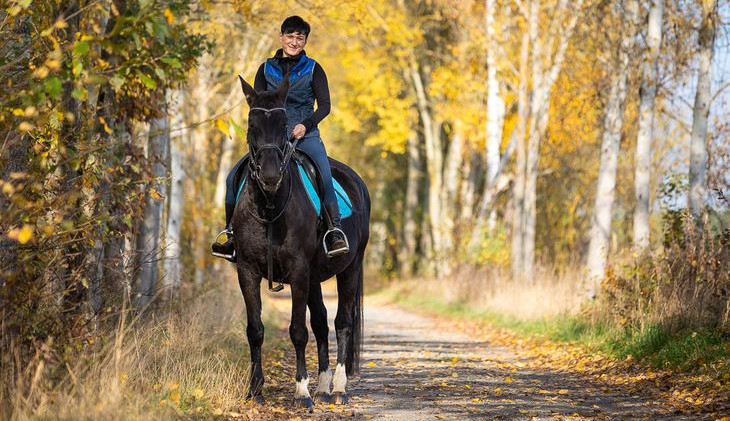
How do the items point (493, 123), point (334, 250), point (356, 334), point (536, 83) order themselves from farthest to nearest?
1. point (493, 123)
2. point (536, 83)
3. point (356, 334)
4. point (334, 250)

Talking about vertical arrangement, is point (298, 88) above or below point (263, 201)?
above

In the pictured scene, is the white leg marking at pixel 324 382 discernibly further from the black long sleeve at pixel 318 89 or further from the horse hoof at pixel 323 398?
the black long sleeve at pixel 318 89

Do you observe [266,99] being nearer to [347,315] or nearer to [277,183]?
[277,183]

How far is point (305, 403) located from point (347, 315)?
1.56m

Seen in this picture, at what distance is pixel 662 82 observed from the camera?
691 inches

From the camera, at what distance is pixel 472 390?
10055mm

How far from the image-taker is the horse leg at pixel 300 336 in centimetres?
885

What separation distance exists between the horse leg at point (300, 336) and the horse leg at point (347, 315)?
2.22 feet

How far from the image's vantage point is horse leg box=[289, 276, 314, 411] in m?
8.85

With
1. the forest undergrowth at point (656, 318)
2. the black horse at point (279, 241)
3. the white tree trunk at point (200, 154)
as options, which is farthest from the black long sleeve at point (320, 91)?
the white tree trunk at point (200, 154)

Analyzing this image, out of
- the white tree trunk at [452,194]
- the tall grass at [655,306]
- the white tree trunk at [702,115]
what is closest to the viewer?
the tall grass at [655,306]

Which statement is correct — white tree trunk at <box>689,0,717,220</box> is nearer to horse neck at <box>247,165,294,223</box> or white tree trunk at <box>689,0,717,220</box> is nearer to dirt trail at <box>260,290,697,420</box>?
dirt trail at <box>260,290,697,420</box>

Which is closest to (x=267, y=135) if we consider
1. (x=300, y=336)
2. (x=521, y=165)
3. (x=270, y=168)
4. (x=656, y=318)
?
(x=270, y=168)

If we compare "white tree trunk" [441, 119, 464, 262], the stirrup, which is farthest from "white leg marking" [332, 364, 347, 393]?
"white tree trunk" [441, 119, 464, 262]
